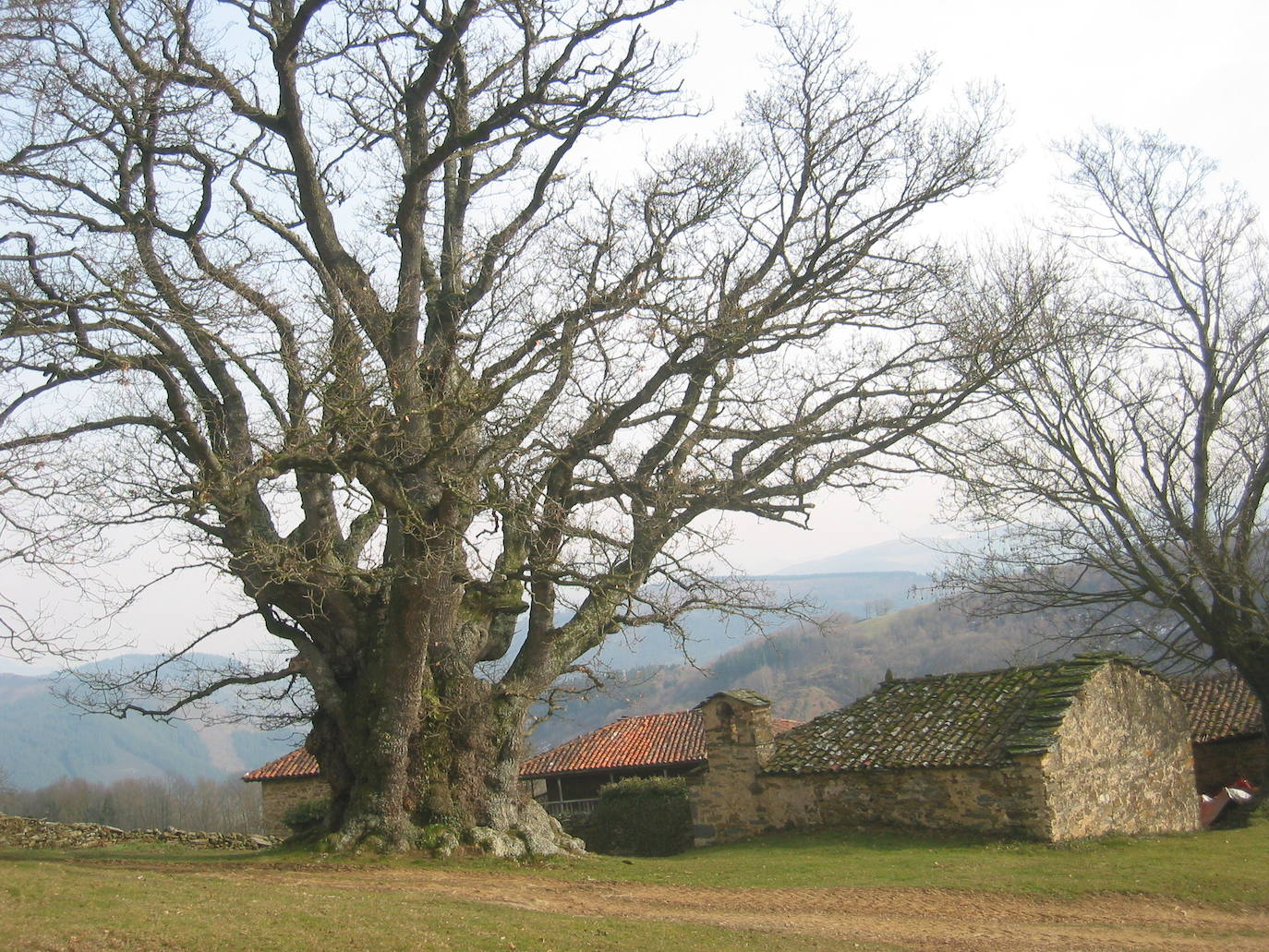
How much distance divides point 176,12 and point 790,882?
524 inches

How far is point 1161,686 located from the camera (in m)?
20.3

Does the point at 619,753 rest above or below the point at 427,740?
below

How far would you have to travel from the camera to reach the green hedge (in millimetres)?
23453

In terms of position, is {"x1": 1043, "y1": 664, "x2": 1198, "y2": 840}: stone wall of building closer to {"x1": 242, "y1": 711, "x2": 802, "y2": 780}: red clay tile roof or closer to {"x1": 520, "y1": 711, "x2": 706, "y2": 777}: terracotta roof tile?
{"x1": 242, "y1": 711, "x2": 802, "y2": 780}: red clay tile roof

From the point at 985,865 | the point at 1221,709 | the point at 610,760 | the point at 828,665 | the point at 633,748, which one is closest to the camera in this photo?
the point at 985,865

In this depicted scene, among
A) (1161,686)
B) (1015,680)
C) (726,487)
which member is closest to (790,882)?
(726,487)

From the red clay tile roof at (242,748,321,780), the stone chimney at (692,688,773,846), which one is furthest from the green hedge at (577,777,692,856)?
the red clay tile roof at (242,748,321,780)

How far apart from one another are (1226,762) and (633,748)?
1728cm

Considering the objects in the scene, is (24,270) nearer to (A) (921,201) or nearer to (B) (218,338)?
(B) (218,338)

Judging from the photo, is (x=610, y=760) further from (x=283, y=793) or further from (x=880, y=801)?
(x=880, y=801)

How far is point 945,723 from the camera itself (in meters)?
18.1

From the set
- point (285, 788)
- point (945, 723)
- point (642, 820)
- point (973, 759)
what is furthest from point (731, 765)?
point (285, 788)

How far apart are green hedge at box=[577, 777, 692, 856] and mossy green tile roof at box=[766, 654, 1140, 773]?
4625 millimetres

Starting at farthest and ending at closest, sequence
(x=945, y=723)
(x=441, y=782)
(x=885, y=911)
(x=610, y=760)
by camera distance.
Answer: (x=610, y=760)
(x=945, y=723)
(x=441, y=782)
(x=885, y=911)
